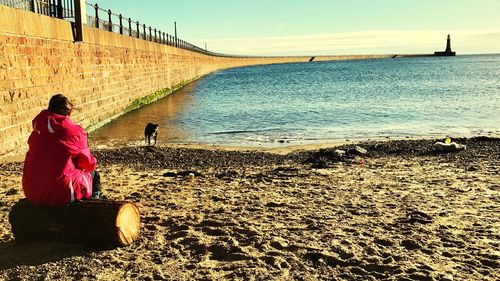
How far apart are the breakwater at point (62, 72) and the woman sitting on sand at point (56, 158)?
2.49 metres

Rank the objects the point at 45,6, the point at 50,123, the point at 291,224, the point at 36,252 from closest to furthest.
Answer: the point at 50,123 < the point at 36,252 < the point at 291,224 < the point at 45,6

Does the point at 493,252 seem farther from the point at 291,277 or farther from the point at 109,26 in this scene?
the point at 109,26

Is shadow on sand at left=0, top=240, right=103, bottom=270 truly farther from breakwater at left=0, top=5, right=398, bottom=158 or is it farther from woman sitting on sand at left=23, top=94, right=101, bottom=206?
breakwater at left=0, top=5, right=398, bottom=158

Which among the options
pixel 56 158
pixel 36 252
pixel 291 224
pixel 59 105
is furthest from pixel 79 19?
pixel 291 224

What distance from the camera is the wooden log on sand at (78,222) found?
446 centimetres

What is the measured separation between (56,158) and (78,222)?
2.26 ft

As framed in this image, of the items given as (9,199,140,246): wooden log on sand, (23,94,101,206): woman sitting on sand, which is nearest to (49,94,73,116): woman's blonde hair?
(23,94,101,206): woman sitting on sand

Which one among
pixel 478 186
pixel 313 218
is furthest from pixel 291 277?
pixel 478 186

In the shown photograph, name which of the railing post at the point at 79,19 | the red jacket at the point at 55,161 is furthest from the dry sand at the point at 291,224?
the railing post at the point at 79,19

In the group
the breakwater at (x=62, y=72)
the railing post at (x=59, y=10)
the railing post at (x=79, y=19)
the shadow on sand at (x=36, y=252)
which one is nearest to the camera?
the shadow on sand at (x=36, y=252)

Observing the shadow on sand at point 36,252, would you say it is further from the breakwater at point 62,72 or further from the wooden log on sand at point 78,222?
the breakwater at point 62,72

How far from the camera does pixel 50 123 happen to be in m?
4.26

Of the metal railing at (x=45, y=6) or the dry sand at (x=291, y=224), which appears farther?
the metal railing at (x=45, y=6)

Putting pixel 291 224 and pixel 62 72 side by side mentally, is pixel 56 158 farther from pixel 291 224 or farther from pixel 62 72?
pixel 62 72
